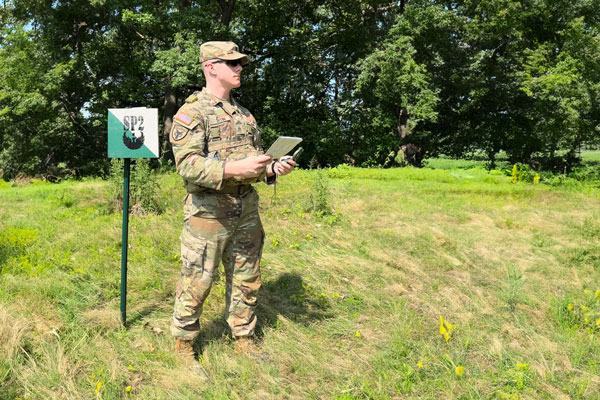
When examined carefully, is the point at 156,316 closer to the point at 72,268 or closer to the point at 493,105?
the point at 72,268

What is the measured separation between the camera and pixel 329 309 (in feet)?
13.2

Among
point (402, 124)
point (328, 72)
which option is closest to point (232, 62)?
point (402, 124)

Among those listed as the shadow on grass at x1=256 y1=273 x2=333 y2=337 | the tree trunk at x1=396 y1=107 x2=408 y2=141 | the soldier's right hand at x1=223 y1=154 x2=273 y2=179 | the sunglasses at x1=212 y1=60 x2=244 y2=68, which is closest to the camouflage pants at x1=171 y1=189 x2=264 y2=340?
the soldier's right hand at x1=223 y1=154 x2=273 y2=179

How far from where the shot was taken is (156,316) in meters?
3.76

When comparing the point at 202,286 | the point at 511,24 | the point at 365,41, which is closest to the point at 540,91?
the point at 511,24

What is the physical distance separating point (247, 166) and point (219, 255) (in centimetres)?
73

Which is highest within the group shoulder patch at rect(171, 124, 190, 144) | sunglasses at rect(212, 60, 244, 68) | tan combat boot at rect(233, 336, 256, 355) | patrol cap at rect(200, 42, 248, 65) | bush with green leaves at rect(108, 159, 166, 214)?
patrol cap at rect(200, 42, 248, 65)

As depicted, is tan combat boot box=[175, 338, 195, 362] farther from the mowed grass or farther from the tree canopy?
the tree canopy

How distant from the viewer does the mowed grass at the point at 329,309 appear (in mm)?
2934

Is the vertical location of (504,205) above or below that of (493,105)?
below

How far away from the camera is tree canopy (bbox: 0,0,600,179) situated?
1314cm

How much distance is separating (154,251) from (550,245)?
507 cm

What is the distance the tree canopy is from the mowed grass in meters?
7.65

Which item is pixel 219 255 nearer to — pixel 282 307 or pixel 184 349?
pixel 184 349
